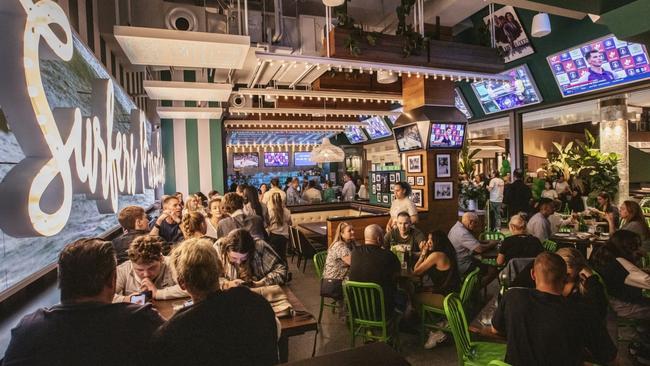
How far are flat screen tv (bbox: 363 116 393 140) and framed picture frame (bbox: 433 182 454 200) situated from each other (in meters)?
5.47

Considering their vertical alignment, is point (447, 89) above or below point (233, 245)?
above

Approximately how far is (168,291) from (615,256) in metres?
3.92

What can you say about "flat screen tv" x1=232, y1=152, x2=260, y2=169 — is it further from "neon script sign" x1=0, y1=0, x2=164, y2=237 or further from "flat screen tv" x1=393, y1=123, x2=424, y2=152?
"neon script sign" x1=0, y1=0, x2=164, y2=237

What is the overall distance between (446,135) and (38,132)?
6.01m

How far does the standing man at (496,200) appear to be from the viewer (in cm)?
927

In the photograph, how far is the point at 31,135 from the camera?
5.11 feet

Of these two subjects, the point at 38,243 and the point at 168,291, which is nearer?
the point at 38,243

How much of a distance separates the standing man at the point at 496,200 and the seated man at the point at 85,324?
9.43 m

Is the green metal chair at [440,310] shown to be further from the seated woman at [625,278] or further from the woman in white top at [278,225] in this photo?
the woman in white top at [278,225]

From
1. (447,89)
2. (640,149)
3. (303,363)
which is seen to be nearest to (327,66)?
(447,89)

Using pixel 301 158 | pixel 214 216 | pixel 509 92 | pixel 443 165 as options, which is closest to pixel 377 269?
pixel 214 216

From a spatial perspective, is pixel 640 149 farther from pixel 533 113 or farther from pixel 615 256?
pixel 615 256

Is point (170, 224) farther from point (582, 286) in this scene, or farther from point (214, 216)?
point (582, 286)

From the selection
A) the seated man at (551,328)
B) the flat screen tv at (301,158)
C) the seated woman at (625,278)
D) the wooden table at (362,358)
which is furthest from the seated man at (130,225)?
the flat screen tv at (301,158)
